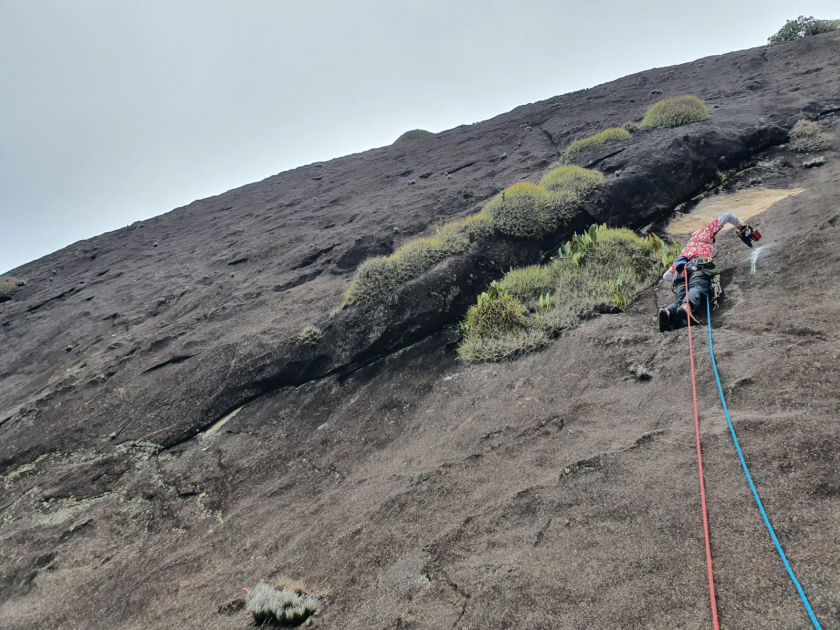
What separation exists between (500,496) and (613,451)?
103 centimetres

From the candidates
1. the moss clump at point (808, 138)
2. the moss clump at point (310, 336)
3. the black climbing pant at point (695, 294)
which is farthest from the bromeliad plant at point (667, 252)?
the moss clump at point (310, 336)

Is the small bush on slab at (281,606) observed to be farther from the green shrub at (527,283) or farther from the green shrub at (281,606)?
the green shrub at (527,283)

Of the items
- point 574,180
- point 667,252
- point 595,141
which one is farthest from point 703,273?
point 595,141

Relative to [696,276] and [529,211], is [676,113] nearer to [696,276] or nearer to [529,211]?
[529,211]

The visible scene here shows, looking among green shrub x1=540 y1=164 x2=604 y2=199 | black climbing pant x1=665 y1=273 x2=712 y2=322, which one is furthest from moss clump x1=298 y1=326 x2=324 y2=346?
green shrub x1=540 y1=164 x2=604 y2=199

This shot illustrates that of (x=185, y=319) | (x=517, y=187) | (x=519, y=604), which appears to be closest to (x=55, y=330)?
(x=185, y=319)

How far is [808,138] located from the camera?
32.6 feet

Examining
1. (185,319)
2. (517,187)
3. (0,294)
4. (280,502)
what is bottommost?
(280,502)

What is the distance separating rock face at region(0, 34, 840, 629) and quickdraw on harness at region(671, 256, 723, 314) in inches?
12.5

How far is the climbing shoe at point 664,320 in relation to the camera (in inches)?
215

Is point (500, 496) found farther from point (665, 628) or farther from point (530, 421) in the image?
point (665, 628)

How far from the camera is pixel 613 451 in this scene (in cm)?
379

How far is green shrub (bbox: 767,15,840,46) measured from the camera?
1820cm

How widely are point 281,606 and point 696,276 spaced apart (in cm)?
592
